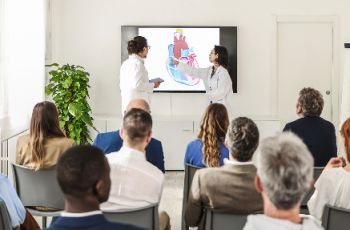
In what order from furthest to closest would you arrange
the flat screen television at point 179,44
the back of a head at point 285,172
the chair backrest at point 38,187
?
1. the flat screen television at point 179,44
2. the chair backrest at point 38,187
3. the back of a head at point 285,172

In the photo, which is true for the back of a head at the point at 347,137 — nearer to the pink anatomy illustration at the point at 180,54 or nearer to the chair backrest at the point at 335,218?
the chair backrest at the point at 335,218

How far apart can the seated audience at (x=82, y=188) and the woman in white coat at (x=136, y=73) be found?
449 cm

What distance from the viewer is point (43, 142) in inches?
156

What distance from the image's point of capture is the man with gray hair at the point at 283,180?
177cm

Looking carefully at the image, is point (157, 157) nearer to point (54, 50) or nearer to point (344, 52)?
point (54, 50)

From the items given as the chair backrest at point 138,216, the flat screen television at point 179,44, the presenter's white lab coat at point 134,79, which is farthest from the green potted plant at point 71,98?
the chair backrest at point 138,216

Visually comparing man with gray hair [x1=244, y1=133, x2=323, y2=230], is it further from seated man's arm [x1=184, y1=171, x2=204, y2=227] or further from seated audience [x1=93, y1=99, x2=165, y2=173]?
seated audience [x1=93, y1=99, x2=165, y2=173]

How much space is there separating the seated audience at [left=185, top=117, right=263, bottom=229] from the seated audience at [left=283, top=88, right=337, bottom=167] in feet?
4.99

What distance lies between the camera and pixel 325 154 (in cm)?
445

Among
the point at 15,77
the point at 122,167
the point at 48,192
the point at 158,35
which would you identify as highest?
the point at 158,35

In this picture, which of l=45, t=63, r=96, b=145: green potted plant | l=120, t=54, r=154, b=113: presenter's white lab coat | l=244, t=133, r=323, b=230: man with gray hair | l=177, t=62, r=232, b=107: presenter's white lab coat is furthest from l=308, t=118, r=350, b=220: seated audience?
l=45, t=63, r=96, b=145: green potted plant

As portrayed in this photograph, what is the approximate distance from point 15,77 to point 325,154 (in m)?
3.70

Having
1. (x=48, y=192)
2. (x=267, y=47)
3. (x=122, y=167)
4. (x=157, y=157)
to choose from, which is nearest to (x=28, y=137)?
(x=48, y=192)

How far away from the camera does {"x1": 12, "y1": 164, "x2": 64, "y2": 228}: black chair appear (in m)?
3.69
